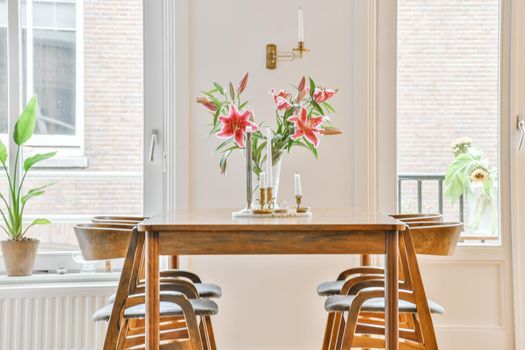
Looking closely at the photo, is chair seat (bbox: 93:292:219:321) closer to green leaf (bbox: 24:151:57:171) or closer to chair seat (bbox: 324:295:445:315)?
chair seat (bbox: 324:295:445:315)

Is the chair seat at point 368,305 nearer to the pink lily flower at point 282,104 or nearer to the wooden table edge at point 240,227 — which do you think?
the wooden table edge at point 240,227

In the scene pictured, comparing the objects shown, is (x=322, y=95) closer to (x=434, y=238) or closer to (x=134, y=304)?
(x=434, y=238)

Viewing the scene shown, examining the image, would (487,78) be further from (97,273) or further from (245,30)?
(97,273)

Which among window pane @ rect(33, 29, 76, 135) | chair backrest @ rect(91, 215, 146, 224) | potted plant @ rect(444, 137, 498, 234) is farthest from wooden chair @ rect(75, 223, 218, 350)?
potted plant @ rect(444, 137, 498, 234)

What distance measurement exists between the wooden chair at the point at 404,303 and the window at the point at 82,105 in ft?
4.60

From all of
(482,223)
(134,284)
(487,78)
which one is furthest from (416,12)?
(134,284)

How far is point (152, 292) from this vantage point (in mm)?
1802

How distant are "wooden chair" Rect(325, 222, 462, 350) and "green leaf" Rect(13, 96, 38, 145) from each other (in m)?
1.74

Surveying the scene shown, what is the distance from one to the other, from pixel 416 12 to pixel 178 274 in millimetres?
1902

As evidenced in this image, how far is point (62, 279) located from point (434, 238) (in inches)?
73.2


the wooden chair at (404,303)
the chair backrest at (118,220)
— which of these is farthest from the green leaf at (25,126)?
the wooden chair at (404,303)

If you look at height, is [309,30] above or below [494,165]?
above

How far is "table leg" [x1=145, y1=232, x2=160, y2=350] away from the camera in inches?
70.9

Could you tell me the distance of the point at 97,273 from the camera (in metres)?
3.06
